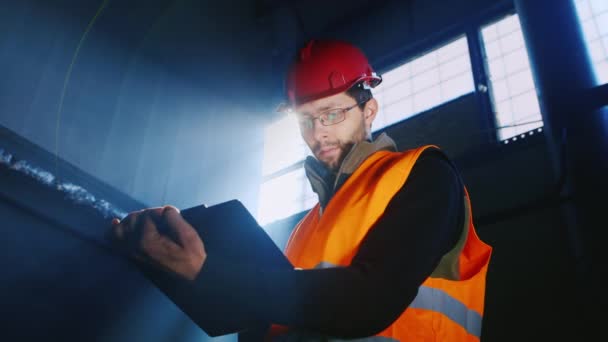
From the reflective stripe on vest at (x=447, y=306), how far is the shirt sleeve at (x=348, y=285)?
261 millimetres

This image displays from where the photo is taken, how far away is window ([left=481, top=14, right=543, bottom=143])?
4.25m

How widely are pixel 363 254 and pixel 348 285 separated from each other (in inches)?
5.0

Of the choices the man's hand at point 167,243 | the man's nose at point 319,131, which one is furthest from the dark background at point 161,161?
the man's hand at point 167,243

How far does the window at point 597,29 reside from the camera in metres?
3.96

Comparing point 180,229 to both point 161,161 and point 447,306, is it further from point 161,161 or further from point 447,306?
point 161,161

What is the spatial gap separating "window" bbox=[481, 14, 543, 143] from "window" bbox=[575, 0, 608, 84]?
1.73 ft

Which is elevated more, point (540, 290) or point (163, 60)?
point (163, 60)

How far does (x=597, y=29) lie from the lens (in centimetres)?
414

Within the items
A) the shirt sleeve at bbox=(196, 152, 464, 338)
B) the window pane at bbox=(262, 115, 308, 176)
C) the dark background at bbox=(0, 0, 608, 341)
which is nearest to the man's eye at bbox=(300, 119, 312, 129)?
the shirt sleeve at bbox=(196, 152, 464, 338)

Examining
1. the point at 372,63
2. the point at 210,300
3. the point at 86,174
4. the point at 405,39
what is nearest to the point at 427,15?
the point at 405,39

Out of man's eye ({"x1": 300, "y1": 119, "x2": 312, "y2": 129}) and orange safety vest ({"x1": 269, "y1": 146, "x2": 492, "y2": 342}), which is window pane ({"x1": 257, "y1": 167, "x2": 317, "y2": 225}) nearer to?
man's eye ({"x1": 300, "y1": 119, "x2": 312, "y2": 129})

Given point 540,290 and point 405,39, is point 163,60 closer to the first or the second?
point 405,39

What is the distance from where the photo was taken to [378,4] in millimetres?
6395

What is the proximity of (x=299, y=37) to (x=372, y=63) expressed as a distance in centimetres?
119
